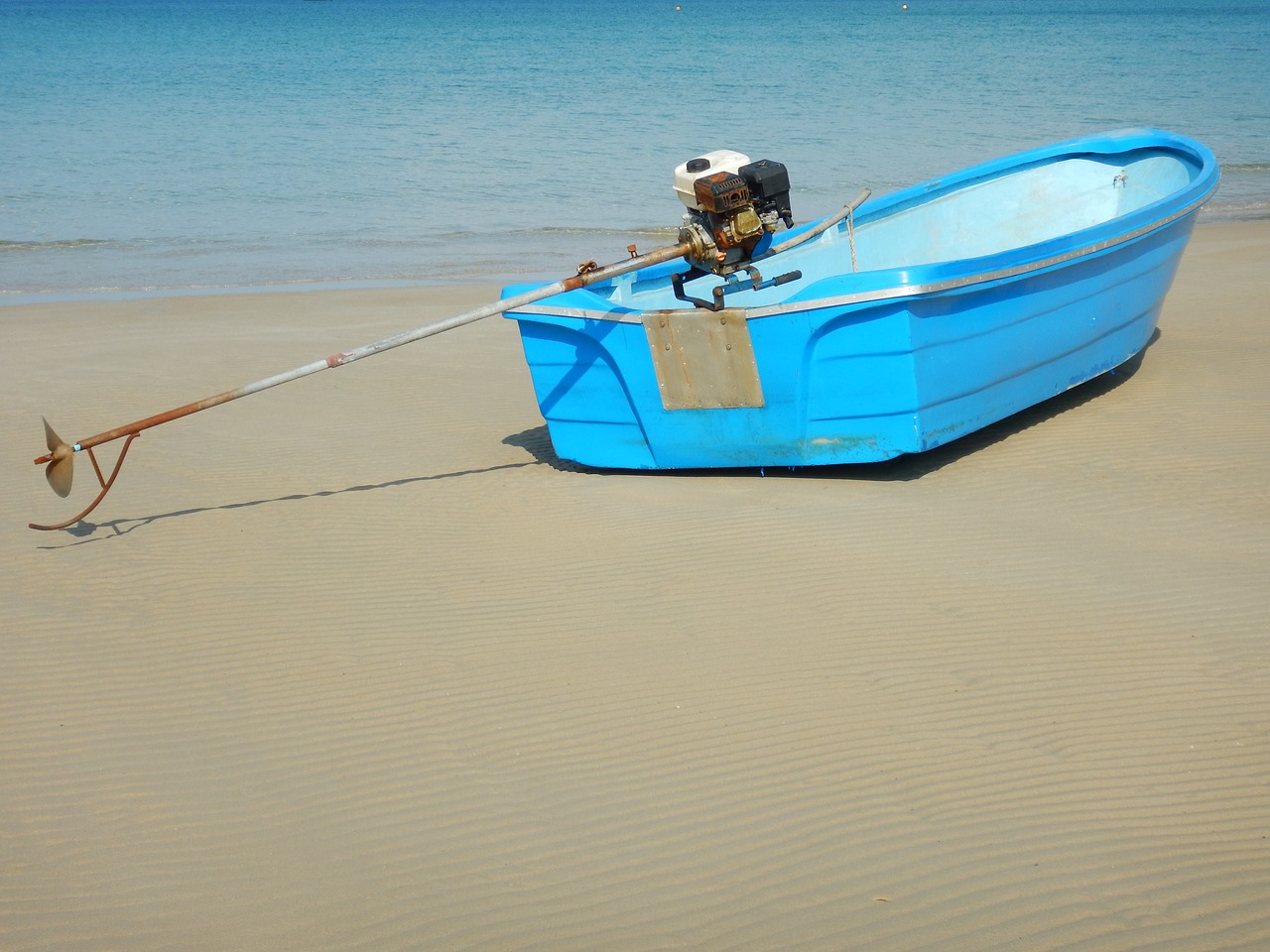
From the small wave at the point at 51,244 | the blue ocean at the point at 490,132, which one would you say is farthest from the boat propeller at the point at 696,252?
the small wave at the point at 51,244

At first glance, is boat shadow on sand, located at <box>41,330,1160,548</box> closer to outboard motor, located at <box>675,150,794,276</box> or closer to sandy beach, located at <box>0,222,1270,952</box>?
sandy beach, located at <box>0,222,1270,952</box>

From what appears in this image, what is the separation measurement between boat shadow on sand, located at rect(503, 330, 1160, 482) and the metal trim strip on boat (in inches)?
35.7

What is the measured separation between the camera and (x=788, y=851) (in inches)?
127

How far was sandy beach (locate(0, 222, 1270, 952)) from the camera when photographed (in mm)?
3086

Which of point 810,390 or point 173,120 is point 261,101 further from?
point 810,390

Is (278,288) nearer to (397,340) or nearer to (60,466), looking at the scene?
(60,466)

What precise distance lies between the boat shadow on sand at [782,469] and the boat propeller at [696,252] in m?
0.30

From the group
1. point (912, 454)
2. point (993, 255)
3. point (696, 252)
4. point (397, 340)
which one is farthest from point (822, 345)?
point (397, 340)

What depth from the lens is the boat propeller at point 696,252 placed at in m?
5.34

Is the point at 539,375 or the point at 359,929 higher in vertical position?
the point at 539,375

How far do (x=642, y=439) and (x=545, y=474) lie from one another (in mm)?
627

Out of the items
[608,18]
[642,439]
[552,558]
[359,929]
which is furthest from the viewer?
[608,18]

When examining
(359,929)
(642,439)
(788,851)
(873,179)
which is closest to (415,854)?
(359,929)

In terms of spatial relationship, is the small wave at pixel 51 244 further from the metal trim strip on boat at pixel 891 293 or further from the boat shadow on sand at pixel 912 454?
the metal trim strip on boat at pixel 891 293
